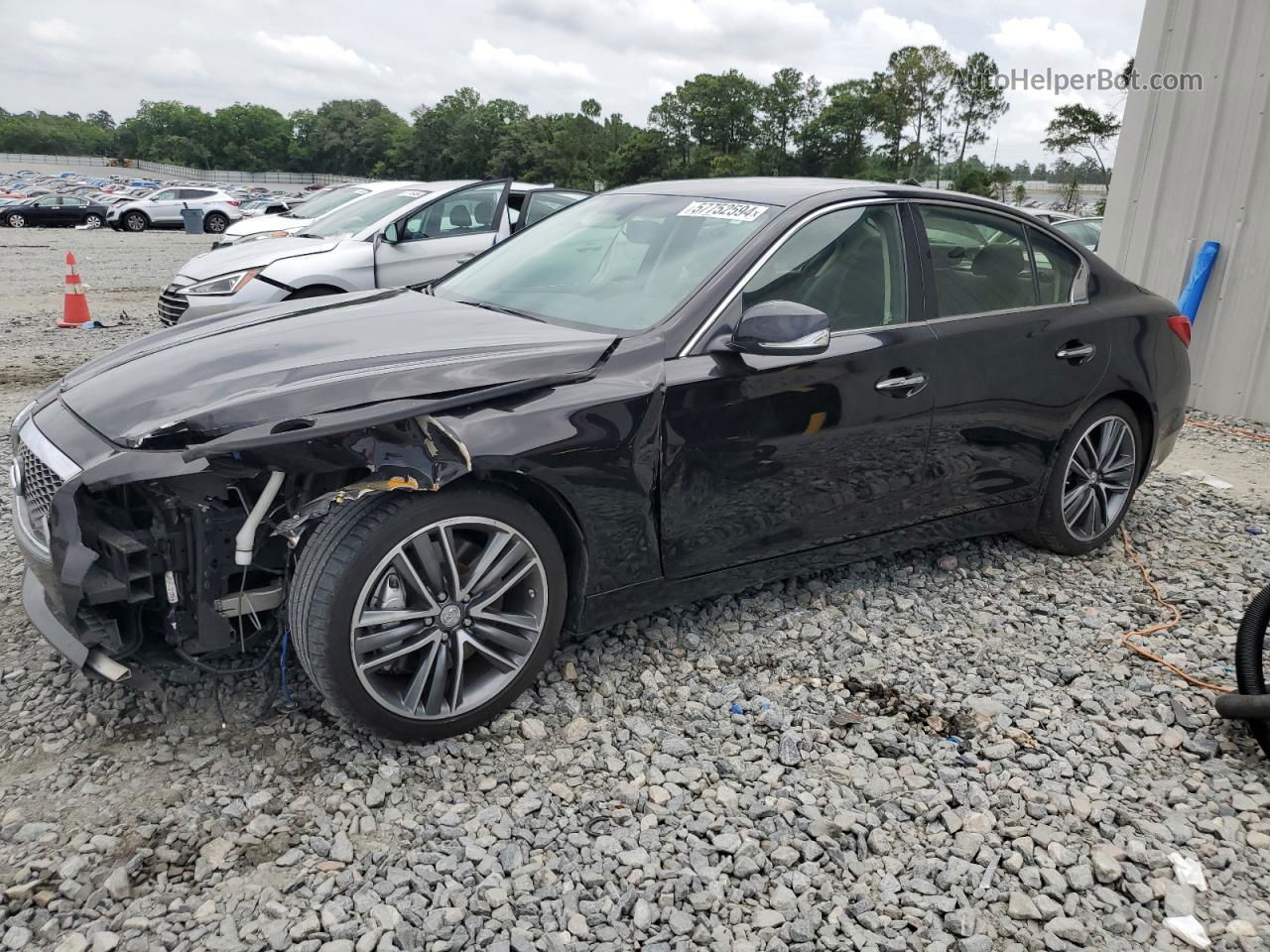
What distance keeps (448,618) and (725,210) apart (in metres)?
1.85

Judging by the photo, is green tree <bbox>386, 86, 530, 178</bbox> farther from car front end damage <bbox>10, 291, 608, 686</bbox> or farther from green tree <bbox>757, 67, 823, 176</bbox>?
car front end damage <bbox>10, 291, 608, 686</bbox>

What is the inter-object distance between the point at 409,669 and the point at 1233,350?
294 inches

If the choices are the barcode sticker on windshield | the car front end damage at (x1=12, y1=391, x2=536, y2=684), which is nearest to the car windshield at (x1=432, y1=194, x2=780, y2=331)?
the barcode sticker on windshield

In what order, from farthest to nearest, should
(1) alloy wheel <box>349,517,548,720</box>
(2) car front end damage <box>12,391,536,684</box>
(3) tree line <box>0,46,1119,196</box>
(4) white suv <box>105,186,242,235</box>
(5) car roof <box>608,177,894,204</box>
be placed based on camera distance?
(3) tree line <box>0,46,1119,196</box>, (4) white suv <box>105,186,242,235</box>, (5) car roof <box>608,177,894,204</box>, (1) alloy wheel <box>349,517,548,720</box>, (2) car front end damage <box>12,391,536,684</box>

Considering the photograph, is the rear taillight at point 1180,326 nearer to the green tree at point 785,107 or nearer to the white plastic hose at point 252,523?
the white plastic hose at point 252,523

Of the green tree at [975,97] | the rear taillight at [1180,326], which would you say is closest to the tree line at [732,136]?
the green tree at [975,97]

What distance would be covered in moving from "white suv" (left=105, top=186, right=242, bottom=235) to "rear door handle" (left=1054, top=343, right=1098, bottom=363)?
31374 mm

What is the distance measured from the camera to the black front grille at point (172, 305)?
24.9ft

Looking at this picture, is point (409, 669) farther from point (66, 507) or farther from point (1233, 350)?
point (1233, 350)

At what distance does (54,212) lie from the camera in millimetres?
32219

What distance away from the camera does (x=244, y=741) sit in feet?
9.62

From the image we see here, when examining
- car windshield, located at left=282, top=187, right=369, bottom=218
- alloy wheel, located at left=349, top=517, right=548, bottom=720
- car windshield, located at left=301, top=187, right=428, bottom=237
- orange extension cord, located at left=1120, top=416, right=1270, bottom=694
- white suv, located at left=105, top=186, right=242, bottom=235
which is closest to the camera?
alloy wheel, located at left=349, top=517, right=548, bottom=720

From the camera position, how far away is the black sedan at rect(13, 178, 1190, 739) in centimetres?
264

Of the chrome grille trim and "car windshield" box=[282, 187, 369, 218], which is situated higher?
"car windshield" box=[282, 187, 369, 218]
